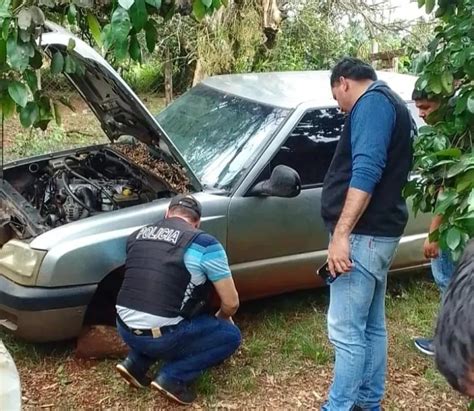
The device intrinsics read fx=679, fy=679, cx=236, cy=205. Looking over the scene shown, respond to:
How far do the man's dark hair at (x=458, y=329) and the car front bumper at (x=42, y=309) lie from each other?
8.97 ft

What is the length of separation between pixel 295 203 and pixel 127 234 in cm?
108

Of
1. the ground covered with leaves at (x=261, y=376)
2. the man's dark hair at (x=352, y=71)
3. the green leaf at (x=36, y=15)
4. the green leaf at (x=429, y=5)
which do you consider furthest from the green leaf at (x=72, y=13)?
the ground covered with leaves at (x=261, y=376)

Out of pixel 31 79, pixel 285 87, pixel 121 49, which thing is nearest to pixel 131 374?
pixel 31 79

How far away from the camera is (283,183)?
12.8 feet

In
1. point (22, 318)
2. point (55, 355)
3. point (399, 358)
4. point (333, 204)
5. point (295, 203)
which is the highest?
point (333, 204)

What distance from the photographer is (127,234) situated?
3742mm

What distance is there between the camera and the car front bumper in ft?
11.8

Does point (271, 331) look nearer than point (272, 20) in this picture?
Yes

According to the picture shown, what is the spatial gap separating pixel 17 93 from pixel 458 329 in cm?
178

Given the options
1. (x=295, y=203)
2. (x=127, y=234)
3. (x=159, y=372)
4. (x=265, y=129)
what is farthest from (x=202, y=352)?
(x=265, y=129)

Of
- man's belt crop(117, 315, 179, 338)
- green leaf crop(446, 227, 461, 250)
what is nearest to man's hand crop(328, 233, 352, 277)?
green leaf crop(446, 227, 461, 250)

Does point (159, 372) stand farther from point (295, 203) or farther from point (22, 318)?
point (295, 203)

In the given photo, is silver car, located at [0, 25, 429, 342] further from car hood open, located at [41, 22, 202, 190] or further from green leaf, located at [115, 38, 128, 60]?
green leaf, located at [115, 38, 128, 60]

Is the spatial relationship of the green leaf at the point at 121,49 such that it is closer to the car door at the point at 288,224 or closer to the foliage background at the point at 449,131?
the foliage background at the point at 449,131
